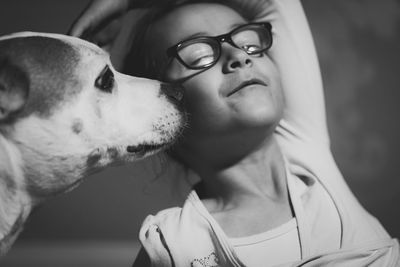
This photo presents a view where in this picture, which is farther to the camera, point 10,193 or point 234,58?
point 234,58

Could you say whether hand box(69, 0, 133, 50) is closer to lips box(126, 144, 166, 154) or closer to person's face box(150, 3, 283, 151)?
person's face box(150, 3, 283, 151)

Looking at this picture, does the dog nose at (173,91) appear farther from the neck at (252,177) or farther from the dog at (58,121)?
the neck at (252,177)

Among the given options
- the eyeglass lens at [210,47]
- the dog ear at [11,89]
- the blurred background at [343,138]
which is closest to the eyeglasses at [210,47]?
the eyeglass lens at [210,47]

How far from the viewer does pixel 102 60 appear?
30.4 inches

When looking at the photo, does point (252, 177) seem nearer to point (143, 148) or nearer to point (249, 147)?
point (249, 147)

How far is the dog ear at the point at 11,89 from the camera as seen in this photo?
2.23 ft

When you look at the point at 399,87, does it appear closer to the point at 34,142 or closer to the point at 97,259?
the point at 97,259

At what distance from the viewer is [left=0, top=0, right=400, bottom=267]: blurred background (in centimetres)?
150

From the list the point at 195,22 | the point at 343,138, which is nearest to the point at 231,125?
the point at 195,22

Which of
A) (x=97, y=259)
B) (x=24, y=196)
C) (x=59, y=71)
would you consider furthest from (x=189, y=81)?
(x=97, y=259)

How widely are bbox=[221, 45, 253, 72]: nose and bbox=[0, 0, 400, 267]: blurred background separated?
72cm

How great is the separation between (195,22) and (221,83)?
140mm

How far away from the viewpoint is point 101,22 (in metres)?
0.93

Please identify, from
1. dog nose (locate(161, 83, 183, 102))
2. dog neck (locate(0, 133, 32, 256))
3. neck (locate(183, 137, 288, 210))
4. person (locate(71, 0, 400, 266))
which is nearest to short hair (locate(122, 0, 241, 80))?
person (locate(71, 0, 400, 266))
